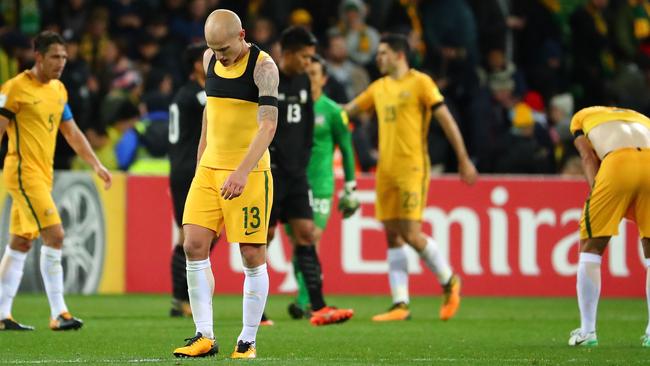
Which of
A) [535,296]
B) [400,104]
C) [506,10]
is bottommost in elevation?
[535,296]

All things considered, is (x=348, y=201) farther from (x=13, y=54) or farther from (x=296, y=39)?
(x=13, y=54)

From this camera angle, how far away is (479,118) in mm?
20141

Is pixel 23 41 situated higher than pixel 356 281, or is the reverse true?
pixel 23 41

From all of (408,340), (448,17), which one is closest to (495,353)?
(408,340)

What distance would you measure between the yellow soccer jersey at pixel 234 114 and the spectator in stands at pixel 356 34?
1147 cm

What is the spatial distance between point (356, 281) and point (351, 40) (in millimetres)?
5002

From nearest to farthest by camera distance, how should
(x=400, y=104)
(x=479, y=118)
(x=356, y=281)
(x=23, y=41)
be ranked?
(x=400, y=104) < (x=356, y=281) < (x=23, y=41) < (x=479, y=118)

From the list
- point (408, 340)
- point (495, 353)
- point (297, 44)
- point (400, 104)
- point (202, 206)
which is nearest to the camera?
point (202, 206)

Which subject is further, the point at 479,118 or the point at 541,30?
the point at 541,30

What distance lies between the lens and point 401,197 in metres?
13.4

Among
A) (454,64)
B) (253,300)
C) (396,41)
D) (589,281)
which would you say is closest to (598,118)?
(589,281)

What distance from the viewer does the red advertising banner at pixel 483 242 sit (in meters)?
16.9

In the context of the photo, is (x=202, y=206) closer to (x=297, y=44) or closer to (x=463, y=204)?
(x=297, y=44)

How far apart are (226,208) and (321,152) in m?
Result: 4.67
